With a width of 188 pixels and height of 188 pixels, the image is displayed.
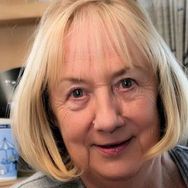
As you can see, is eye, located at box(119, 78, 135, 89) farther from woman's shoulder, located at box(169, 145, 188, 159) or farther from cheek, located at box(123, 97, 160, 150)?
woman's shoulder, located at box(169, 145, 188, 159)

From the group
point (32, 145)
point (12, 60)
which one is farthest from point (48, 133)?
point (12, 60)

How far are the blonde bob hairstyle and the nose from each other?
0.27ft

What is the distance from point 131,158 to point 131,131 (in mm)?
58

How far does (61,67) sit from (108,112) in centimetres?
14

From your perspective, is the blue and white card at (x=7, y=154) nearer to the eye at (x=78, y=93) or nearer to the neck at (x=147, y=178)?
the neck at (x=147, y=178)

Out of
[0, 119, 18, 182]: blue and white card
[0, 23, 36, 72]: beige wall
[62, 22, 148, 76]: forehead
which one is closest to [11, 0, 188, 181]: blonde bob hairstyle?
[62, 22, 148, 76]: forehead

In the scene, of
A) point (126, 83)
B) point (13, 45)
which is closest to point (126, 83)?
point (126, 83)

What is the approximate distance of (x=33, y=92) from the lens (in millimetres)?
959

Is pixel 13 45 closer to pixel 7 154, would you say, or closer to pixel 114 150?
pixel 7 154

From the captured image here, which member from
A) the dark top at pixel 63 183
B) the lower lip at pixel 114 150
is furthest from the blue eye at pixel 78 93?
the dark top at pixel 63 183

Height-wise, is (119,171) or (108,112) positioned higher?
(108,112)

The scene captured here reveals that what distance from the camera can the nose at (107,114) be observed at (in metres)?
0.83

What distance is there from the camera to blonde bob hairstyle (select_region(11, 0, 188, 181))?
0.90 meters

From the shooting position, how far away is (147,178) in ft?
3.34
